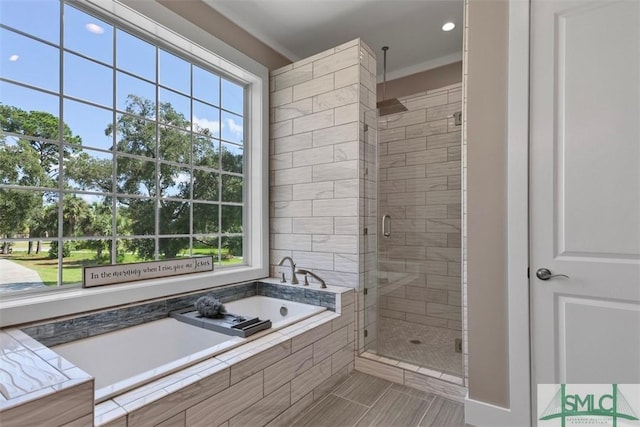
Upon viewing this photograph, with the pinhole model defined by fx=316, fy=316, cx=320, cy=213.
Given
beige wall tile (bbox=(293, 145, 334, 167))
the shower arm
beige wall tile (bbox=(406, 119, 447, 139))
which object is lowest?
beige wall tile (bbox=(293, 145, 334, 167))

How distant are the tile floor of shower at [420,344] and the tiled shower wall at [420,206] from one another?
0.26 ft

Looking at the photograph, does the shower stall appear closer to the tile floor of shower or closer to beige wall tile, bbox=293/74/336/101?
the tile floor of shower

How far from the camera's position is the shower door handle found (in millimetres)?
2908

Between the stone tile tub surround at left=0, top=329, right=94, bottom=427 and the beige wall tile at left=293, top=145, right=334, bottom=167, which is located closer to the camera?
the stone tile tub surround at left=0, top=329, right=94, bottom=427

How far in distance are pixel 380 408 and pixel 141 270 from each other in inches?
73.0

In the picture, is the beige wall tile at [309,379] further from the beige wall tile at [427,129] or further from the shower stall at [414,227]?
the beige wall tile at [427,129]

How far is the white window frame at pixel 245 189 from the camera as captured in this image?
1.77 m

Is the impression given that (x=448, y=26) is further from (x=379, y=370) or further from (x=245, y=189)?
(x=379, y=370)

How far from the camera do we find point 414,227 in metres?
3.03

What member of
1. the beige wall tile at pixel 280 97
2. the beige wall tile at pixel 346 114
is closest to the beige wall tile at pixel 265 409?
the beige wall tile at pixel 346 114

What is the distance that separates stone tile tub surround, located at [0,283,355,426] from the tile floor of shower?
366 mm

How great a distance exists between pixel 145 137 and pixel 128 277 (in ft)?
3.43

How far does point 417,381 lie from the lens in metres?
2.23

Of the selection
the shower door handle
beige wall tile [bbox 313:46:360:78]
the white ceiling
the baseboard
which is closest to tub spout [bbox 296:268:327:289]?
the shower door handle
